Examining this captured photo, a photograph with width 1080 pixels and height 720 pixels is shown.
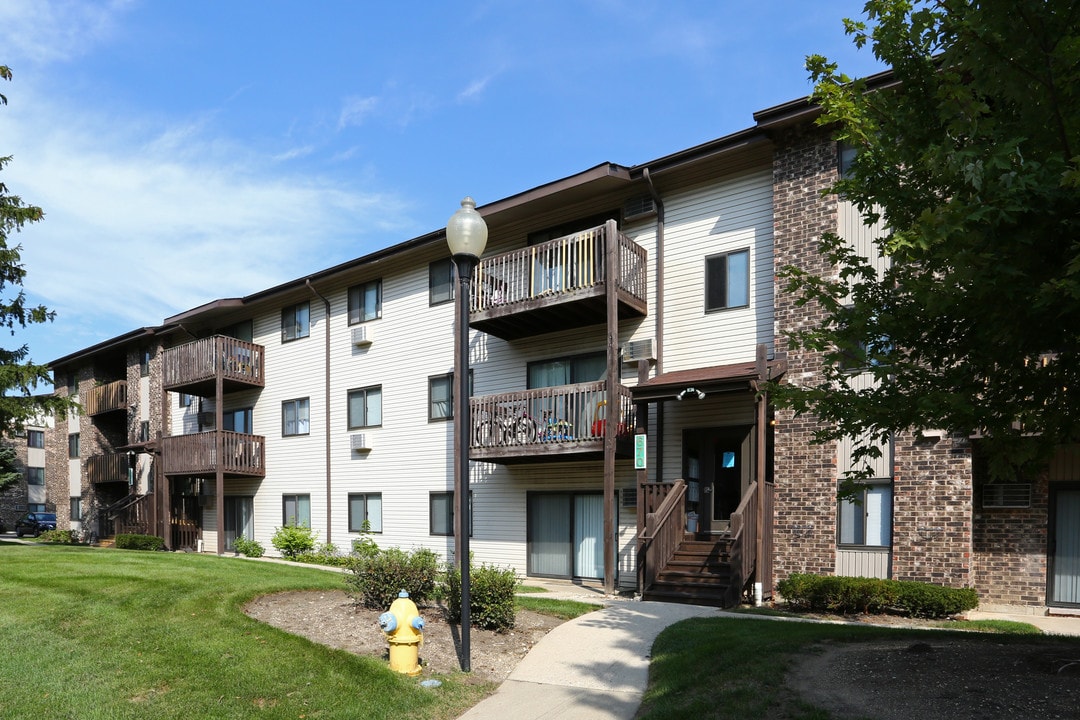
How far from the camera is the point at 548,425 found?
16625 millimetres

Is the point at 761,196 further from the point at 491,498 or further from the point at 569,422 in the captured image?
the point at 491,498

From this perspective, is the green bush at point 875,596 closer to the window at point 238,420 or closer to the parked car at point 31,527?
the window at point 238,420

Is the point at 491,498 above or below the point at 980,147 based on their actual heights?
below

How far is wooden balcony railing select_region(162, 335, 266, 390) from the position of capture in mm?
25188

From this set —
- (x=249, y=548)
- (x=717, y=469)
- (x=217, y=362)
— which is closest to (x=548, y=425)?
(x=717, y=469)

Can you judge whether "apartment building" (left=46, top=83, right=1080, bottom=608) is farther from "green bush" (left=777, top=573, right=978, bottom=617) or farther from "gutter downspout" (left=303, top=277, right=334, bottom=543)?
"green bush" (left=777, top=573, right=978, bottom=617)

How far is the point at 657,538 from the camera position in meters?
14.1

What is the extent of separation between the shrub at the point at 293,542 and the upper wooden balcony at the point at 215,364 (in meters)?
5.41

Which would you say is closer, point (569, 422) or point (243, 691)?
point (243, 691)

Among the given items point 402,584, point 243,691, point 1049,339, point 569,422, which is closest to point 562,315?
point 569,422

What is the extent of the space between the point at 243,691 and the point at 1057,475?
12468 mm

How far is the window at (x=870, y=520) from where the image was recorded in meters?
13.4

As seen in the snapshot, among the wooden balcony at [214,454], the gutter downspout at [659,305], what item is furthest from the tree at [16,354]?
the gutter downspout at [659,305]

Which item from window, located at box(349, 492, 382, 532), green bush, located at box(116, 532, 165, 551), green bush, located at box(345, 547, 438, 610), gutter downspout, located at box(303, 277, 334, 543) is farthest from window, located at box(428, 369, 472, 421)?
green bush, located at box(116, 532, 165, 551)
